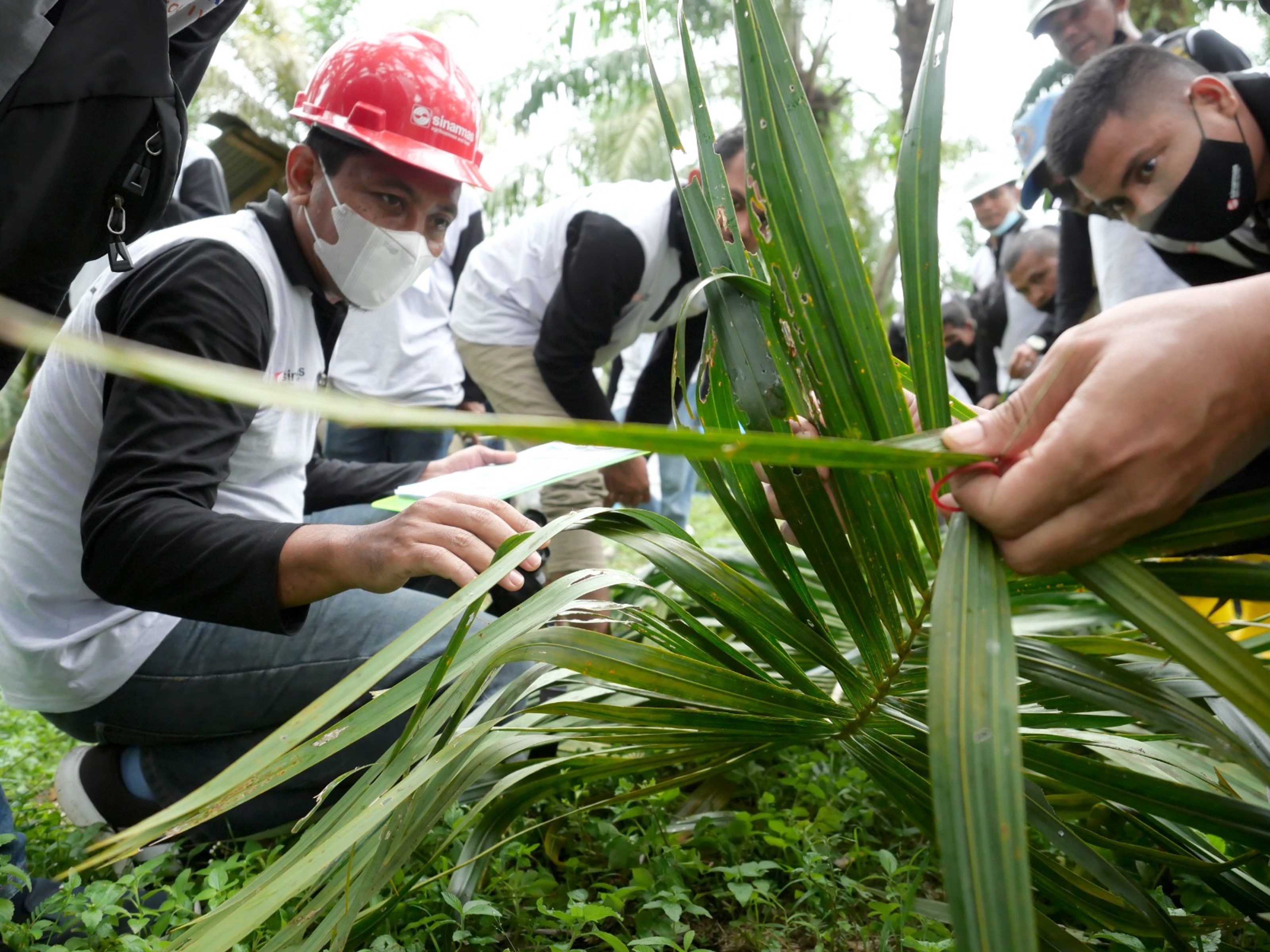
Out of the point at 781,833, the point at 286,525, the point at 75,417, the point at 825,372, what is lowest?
the point at 781,833

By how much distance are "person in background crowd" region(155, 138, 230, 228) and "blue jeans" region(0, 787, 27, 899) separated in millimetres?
2016

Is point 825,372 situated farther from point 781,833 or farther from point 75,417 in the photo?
point 75,417

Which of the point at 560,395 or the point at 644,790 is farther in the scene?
the point at 560,395

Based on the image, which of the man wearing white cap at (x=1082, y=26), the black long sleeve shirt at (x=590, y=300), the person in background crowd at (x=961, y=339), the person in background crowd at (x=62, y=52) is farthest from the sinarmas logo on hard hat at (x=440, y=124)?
the person in background crowd at (x=961, y=339)

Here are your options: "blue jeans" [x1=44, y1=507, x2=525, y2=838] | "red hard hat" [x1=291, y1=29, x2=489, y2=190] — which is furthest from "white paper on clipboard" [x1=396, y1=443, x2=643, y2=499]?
"red hard hat" [x1=291, y1=29, x2=489, y2=190]

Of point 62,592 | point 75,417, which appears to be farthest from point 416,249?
point 62,592

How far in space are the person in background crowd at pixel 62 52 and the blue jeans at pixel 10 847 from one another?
0.56m

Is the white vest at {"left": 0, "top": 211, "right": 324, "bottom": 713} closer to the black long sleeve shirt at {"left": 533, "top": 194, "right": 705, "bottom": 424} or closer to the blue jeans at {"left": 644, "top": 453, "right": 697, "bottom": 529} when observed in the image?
the black long sleeve shirt at {"left": 533, "top": 194, "right": 705, "bottom": 424}

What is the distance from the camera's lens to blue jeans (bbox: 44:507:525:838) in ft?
5.07

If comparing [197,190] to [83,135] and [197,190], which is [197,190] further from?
[83,135]

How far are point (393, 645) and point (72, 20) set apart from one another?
0.88 metres

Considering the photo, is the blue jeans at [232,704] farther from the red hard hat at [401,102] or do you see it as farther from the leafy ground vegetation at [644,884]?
the red hard hat at [401,102]

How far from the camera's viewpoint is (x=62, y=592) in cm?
151

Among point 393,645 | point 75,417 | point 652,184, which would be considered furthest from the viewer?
point 652,184
